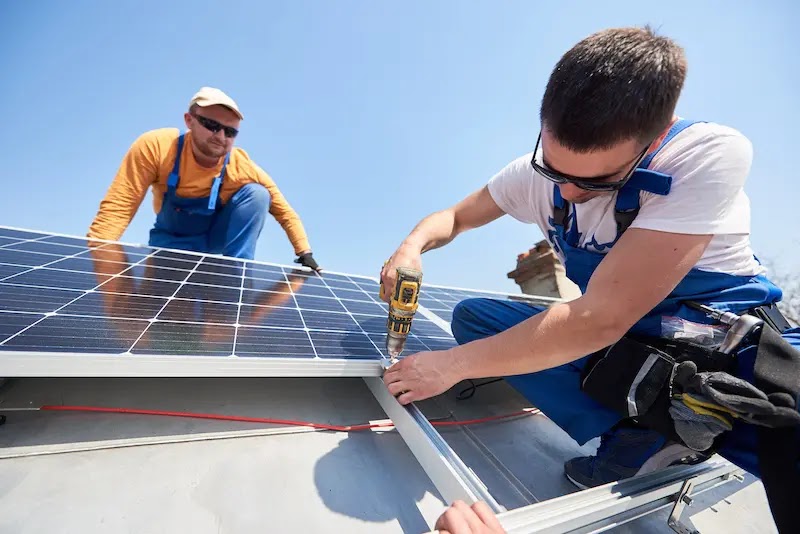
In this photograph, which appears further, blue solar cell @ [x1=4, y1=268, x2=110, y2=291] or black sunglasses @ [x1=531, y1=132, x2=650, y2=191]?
blue solar cell @ [x1=4, y1=268, x2=110, y2=291]

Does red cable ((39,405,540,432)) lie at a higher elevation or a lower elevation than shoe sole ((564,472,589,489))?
higher

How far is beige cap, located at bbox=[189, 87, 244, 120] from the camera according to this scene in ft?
13.2

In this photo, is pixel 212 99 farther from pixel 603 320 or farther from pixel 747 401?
pixel 747 401

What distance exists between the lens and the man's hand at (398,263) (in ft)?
7.00

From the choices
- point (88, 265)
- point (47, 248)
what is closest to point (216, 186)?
point (47, 248)

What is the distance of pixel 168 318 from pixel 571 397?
2.00m

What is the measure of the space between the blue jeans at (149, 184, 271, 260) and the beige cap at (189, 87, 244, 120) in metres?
0.90

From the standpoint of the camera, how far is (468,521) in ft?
3.18

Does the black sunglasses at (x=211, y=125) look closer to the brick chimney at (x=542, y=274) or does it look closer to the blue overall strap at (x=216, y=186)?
the blue overall strap at (x=216, y=186)

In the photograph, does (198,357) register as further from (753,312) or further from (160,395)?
(753,312)

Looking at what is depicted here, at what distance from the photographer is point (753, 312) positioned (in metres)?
1.73

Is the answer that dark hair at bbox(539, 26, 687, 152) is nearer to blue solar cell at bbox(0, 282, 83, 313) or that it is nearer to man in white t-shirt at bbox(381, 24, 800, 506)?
man in white t-shirt at bbox(381, 24, 800, 506)

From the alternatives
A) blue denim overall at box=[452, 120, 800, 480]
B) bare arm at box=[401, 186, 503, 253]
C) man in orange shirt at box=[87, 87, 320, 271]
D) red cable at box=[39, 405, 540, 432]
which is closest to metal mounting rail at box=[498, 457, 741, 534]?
blue denim overall at box=[452, 120, 800, 480]

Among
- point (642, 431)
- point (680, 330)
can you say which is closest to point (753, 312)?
point (680, 330)
